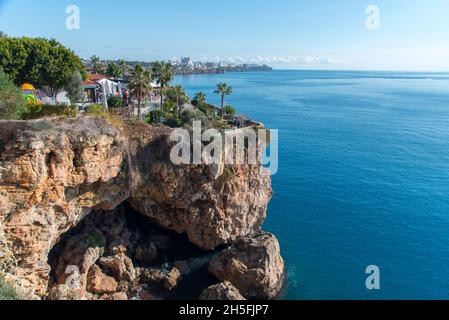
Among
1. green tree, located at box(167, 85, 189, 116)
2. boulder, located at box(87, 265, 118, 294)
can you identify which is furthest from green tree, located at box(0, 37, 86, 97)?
boulder, located at box(87, 265, 118, 294)

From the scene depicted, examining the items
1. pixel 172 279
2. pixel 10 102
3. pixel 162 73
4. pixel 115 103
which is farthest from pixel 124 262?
pixel 162 73

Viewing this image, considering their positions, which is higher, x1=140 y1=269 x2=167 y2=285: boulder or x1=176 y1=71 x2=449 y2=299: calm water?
x1=176 y1=71 x2=449 y2=299: calm water

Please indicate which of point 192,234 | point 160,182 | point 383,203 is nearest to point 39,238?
point 160,182

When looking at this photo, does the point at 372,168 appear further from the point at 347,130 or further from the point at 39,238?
the point at 39,238

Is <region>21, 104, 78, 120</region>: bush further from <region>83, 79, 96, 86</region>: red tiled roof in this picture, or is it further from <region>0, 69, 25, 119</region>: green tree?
<region>83, 79, 96, 86</region>: red tiled roof

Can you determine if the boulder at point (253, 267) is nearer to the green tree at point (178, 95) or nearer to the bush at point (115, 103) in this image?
the green tree at point (178, 95)

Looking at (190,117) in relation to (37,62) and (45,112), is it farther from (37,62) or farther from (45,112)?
(37,62)
